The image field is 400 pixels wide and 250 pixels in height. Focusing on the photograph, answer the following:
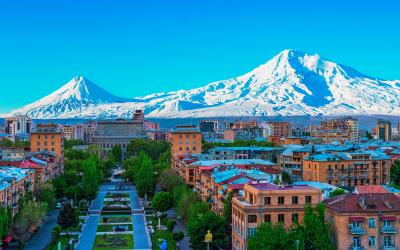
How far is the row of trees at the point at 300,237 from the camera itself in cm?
3459

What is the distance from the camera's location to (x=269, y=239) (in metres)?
35.3

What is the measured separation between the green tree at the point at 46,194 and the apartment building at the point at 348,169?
103 feet

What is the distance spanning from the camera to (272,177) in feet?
197

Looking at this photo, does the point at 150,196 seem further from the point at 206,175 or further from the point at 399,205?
the point at 399,205

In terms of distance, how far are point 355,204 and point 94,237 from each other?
89.1 feet

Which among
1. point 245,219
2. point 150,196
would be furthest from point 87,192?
point 245,219

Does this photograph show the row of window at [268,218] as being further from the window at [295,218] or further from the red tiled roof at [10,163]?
the red tiled roof at [10,163]

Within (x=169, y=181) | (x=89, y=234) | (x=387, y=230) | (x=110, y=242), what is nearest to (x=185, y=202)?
(x=110, y=242)

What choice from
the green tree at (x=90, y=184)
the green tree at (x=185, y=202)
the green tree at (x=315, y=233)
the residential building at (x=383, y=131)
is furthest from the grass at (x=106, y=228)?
the residential building at (x=383, y=131)

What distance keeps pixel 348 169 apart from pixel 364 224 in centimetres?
4065

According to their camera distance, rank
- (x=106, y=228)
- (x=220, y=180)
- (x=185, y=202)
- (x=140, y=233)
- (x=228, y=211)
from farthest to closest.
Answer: (x=106, y=228) → (x=185, y=202) → (x=140, y=233) → (x=220, y=180) → (x=228, y=211)

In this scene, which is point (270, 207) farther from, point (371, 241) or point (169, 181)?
point (169, 181)

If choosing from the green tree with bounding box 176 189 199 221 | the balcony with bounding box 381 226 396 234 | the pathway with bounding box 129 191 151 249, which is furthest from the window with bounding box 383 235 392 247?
the green tree with bounding box 176 189 199 221

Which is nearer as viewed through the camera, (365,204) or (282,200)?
(365,204)
